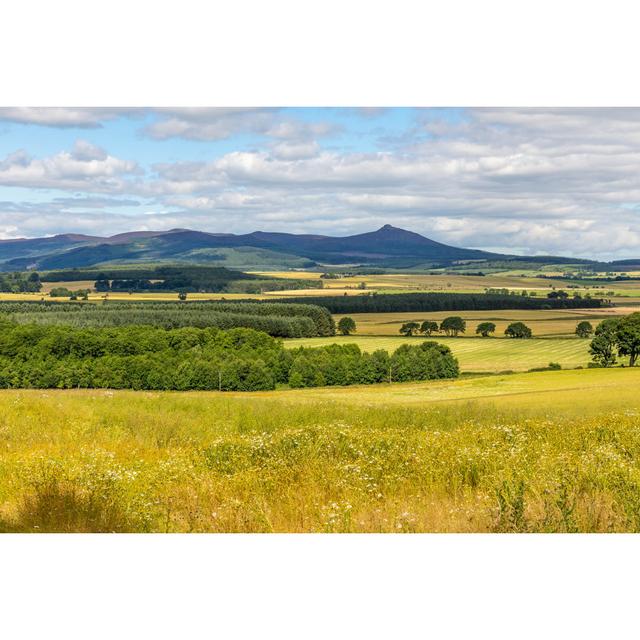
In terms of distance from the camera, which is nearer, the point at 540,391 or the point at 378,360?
the point at 540,391

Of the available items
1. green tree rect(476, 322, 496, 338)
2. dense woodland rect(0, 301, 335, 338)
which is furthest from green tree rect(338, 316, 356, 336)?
green tree rect(476, 322, 496, 338)

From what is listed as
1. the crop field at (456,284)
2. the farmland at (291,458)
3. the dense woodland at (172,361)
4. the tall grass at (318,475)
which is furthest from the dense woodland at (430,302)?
the tall grass at (318,475)

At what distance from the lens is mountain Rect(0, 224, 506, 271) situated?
63.2 feet

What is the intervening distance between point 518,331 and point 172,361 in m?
25.5

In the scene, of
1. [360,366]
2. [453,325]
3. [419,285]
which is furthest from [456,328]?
[360,366]

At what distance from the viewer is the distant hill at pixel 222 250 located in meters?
19.6

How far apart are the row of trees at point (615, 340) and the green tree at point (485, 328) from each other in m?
8.37

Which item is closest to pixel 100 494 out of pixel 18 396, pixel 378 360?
pixel 18 396

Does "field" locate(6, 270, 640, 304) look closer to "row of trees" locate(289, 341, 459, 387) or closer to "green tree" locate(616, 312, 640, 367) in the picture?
"green tree" locate(616, 312, 640, 367)

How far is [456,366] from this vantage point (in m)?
26.2

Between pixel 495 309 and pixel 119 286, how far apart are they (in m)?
20.5

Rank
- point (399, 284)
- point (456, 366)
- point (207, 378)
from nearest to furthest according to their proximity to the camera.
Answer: point (207, 378) → point (456, 366) → point (399, 284)

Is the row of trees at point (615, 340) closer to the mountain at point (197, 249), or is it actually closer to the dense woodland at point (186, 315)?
the mountain at point (197, 249)

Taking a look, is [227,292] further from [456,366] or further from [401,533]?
[401,533]
